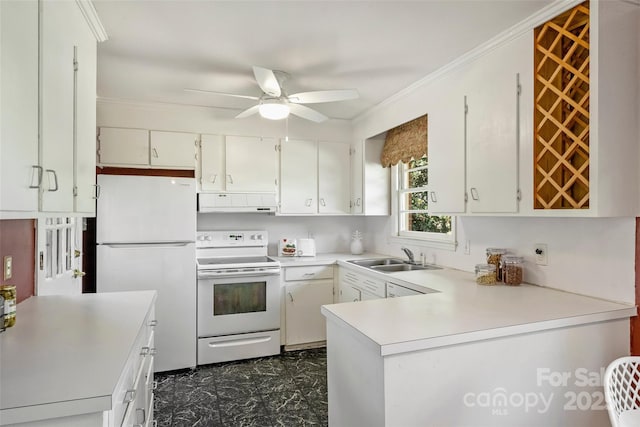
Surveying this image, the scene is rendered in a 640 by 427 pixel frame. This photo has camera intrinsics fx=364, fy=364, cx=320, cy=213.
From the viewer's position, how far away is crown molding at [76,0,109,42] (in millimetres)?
1700

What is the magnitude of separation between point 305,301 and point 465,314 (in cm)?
211

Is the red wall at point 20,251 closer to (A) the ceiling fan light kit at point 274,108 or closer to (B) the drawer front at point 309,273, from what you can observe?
(A) the ceiling fan light kit at point 274,108

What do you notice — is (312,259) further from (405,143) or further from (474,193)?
(474,193)

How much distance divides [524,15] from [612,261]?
4.45 ft

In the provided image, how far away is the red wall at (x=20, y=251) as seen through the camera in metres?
1.64

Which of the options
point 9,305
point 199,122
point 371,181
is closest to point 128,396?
point 9,305

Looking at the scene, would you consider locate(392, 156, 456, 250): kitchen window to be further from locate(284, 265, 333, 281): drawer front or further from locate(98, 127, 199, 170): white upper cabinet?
locate(98, 127, 199, 170): white upper cabinet

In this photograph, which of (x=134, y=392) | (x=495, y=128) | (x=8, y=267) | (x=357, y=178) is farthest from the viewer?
(x=357, y=178)

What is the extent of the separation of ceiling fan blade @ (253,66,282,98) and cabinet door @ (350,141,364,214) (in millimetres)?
1516

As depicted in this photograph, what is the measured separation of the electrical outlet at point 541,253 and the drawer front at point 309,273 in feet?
6.24

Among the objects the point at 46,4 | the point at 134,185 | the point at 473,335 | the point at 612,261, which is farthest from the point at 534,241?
the point at 134,185

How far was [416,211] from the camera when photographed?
3.58m

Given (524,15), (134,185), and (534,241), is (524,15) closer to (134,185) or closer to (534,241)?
→ (534,241)

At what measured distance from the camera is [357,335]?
57.6 inches
